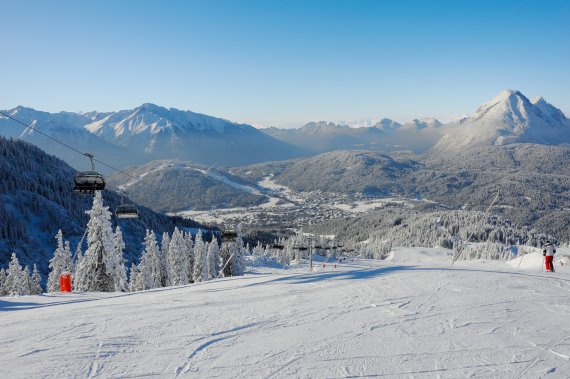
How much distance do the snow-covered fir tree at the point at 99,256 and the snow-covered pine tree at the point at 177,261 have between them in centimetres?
1894

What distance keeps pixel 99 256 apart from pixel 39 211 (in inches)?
4368

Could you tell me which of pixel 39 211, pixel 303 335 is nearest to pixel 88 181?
pixel 303 335

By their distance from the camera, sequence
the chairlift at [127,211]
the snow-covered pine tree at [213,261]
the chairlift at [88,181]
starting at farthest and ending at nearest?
the snow-covered pine tree at [213,261], the chairlift at [127,211], the chairlift at [88,181]

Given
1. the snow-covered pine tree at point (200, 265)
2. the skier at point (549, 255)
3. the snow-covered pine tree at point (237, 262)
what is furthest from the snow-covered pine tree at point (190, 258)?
the skier at point (549, 255)

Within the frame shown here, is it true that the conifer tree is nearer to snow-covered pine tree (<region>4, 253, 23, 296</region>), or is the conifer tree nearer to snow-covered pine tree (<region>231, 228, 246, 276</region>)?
snow-covered pine tree (<region>231, 228, 246, 276</region>)

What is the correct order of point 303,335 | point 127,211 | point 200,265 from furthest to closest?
point 200,265, point 127,211, point 303,335

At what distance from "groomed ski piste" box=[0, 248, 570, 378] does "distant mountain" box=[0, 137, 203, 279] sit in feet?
344

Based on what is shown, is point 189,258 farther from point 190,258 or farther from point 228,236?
point 228,236

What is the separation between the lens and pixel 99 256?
1388 inches

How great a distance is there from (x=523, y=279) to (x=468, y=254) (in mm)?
140190

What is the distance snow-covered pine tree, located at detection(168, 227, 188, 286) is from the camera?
54688mm

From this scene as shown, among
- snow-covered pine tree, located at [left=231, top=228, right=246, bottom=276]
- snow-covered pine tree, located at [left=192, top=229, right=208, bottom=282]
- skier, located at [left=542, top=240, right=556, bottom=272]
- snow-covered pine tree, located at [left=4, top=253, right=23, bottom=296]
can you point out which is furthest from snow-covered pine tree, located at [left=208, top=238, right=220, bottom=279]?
skier, located at [left=542, top=240, right=556, bottom=272]

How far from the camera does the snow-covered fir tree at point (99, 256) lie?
3509 cm

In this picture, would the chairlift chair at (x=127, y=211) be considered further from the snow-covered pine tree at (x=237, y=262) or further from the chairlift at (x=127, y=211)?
the snow-covered pine tree at (x=237, y=262)
